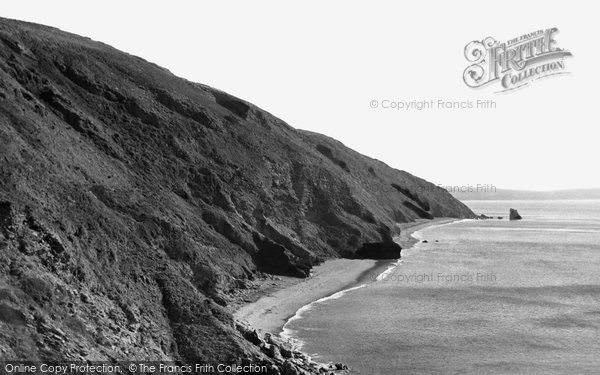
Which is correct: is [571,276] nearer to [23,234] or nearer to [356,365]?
[356,365]

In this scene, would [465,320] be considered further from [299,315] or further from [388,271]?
[388,271]

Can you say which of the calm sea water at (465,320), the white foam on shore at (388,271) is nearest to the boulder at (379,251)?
the white foam on shore at (388,271)

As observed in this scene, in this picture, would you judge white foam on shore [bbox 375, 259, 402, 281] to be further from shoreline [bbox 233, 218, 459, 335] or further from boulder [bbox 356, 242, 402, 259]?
boulder [bbox 356, 242, 402, 259]

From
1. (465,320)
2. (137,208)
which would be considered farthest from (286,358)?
(137,208)

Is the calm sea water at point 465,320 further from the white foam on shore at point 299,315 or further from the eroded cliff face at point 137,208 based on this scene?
the eroded cliff face at point 137,208

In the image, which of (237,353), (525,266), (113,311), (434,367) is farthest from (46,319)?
(525,266)

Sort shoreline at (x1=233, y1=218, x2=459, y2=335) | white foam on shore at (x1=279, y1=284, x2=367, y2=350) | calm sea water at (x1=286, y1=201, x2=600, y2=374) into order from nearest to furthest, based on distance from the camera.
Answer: calm sea water at (x1=286, y1=201, x2=600, y2=374) < white foam on shore at (x1=279, y1=284, x2=367, y2=350) < shoreline at (x1=233, y1=218, x2=459, y2=335)

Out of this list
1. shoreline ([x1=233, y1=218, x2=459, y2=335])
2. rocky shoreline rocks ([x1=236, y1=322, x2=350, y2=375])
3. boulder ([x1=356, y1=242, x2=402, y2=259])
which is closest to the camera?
rocky shoreline rocks ([x1=236, y1=322, x2=350, y2=375])

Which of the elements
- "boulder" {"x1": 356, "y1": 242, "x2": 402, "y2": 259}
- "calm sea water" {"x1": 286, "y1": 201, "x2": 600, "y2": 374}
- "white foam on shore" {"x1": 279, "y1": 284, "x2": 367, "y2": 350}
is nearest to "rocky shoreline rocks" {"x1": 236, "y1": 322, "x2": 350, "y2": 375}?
"calm sea water" {"x1": 286, "y1": 201, "x2": 600, "y2": 374}

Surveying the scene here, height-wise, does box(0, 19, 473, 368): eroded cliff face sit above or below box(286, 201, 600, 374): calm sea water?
above
